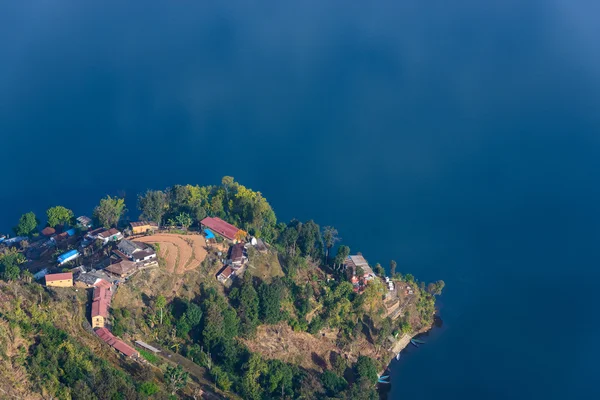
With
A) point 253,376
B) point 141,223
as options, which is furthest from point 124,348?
point 141,223

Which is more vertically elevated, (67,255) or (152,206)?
(152,206)

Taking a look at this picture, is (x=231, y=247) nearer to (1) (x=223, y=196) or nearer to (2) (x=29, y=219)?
(1) (x=223, y=196)

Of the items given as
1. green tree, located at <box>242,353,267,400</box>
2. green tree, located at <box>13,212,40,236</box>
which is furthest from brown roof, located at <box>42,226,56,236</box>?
green tree, located at <box>242,353,267,400</box>

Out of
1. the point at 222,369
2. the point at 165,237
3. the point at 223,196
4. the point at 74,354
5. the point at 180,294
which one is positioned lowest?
the point at 74,354

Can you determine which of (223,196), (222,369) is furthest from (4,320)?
(223,196)

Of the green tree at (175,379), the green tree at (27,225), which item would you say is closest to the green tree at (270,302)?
the green tree at (175,379)

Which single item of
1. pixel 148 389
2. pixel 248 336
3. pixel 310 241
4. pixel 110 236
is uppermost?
A: pixel 310 241

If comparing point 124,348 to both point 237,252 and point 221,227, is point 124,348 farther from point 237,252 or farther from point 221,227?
point 221,227
